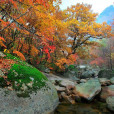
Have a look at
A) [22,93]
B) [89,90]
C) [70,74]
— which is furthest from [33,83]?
[70,74]

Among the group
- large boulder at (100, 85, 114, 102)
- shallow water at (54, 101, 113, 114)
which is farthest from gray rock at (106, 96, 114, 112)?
large boulder at (100, 85, 114, 102)

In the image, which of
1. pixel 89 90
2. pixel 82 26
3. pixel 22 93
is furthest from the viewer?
pixel 82 26

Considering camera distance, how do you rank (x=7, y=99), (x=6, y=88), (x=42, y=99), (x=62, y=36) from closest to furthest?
(x=7, y=99) → (x=6, y=88) → (x=42, y=99) → (x=62, y=36)

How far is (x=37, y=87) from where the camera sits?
4.48 metres

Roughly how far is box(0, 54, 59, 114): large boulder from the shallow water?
0.57 meters

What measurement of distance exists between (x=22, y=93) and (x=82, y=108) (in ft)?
9.66

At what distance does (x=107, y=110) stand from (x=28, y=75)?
3.96 metres

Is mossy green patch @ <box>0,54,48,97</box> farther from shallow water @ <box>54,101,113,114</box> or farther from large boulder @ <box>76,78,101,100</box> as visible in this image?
large boulder @ <box>76,78,101,100</box>

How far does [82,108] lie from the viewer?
4.98 meters

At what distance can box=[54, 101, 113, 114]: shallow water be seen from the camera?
4.61 meters

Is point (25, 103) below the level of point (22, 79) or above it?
below

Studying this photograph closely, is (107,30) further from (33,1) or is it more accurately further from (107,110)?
(107,110)

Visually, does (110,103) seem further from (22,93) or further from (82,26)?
(82,26)

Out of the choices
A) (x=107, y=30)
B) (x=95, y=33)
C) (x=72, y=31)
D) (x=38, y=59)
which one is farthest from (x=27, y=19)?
(x=107, y=30)
